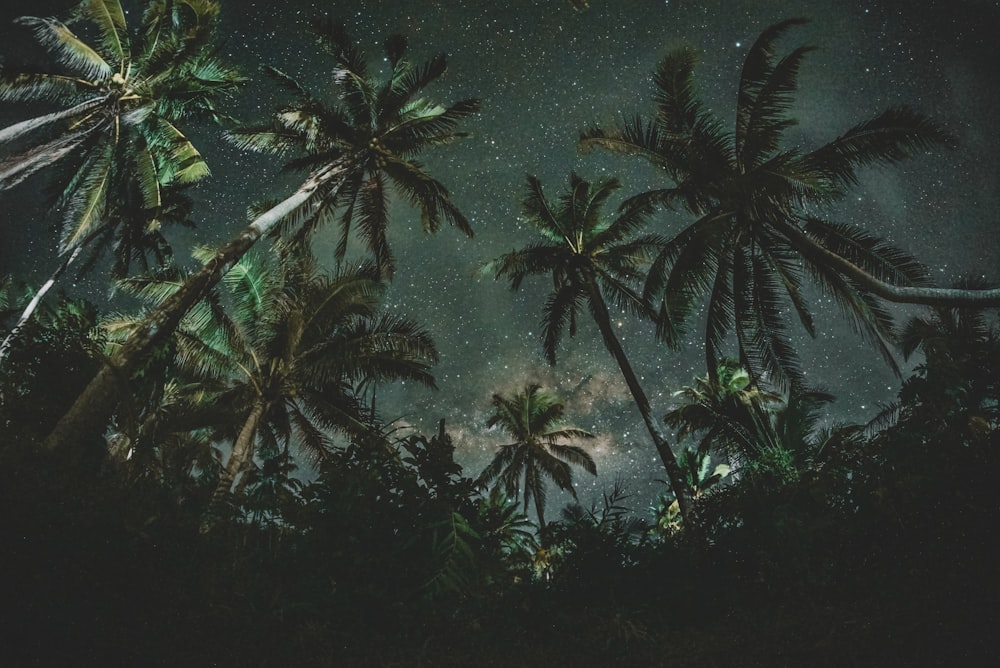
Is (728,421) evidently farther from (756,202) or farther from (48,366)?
(48,366)

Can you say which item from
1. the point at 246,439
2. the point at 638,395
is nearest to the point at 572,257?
the point at 638,395

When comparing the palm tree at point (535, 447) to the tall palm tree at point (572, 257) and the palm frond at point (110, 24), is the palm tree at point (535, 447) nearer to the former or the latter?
the tall palm tree at point (572, 257)

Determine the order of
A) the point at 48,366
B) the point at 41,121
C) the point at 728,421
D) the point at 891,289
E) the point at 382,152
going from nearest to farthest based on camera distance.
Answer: the point at 48,366 < the point at 891,289 < the point at 41,121 < the point at 382,152 < the point at 728,421

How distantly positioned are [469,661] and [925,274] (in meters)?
11.1

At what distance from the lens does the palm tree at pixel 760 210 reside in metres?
10.1

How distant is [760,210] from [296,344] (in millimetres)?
11901

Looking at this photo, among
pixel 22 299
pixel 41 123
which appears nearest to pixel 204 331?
pixel 41 123

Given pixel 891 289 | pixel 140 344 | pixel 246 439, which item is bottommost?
pixel 140 344

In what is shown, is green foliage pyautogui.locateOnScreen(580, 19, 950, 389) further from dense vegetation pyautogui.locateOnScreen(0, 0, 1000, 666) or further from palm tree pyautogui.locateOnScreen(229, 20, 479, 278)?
palm tree pyautogui.locateOnScreen(229, 20, 479, 278)

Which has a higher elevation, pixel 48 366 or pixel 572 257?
pixel 572 257

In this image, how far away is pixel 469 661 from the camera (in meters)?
3.92

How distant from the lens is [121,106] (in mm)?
14680

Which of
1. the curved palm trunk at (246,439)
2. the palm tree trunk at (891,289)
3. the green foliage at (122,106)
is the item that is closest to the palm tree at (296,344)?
the curved palm trunk at (246,439)

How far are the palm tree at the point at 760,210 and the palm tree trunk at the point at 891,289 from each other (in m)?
0.02
